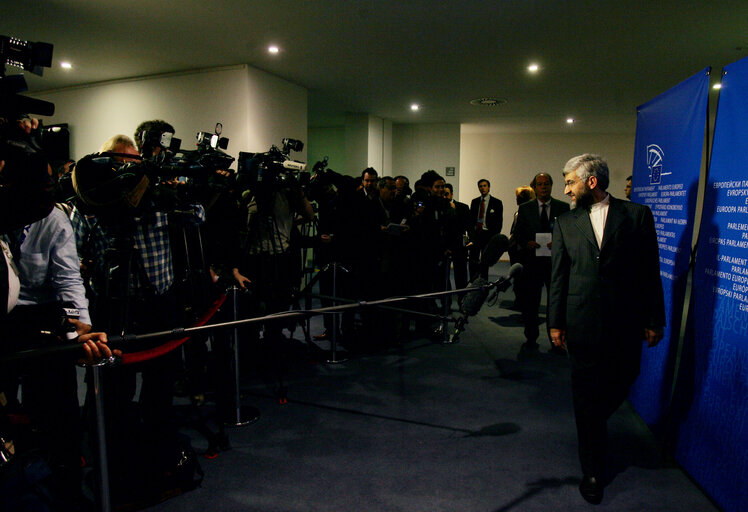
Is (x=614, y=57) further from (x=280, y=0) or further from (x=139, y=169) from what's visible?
(x=139, y=169)

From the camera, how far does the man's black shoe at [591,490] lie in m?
2.05

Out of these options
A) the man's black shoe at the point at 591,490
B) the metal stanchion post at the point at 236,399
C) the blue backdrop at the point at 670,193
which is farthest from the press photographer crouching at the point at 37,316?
the blue backdrop at the point at 670,193

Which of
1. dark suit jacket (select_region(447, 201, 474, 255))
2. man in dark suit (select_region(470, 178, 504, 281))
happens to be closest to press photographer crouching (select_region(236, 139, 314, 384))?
dark suit jacket (select_region(447, 201, 474, 255))

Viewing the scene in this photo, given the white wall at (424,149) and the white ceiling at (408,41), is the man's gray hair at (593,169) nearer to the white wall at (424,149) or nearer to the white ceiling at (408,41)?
the white ceiling at (408,41)

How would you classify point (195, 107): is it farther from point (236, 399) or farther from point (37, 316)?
point (37, 316)

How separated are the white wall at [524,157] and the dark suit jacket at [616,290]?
29.2ft

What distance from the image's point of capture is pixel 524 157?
11094mm

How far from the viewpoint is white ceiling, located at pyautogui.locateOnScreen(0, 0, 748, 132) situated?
387 cm

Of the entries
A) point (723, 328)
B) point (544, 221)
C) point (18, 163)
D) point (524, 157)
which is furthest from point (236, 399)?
point (524, 157)

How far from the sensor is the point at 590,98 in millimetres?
7215

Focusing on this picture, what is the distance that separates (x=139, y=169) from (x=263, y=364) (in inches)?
90.0

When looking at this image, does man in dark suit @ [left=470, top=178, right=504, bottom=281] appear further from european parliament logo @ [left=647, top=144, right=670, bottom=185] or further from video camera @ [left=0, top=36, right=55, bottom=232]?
video camera @ [left=0, top=36, right=55, bottom=232]

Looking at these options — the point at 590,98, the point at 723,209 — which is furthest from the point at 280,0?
the point at 590,98

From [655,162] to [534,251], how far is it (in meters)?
1.54
